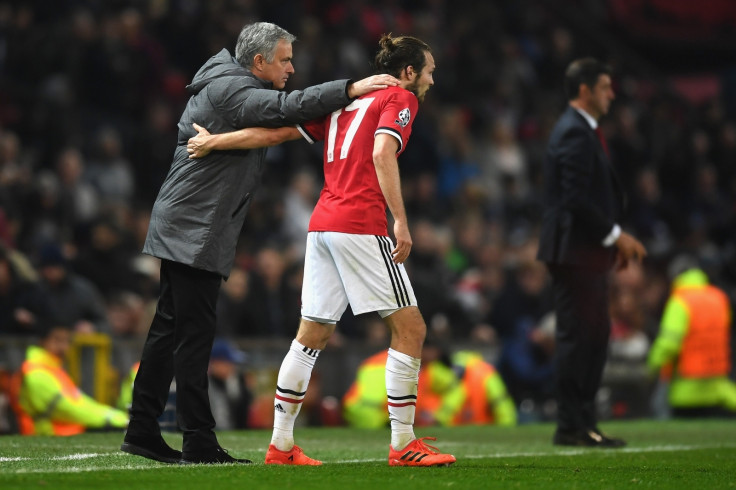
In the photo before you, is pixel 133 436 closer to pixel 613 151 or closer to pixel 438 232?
pixel 438 232

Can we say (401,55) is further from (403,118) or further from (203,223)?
(203,223)

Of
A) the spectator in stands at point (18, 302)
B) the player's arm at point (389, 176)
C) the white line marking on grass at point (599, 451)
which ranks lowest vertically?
the white line marking on grass at point (599, 451)

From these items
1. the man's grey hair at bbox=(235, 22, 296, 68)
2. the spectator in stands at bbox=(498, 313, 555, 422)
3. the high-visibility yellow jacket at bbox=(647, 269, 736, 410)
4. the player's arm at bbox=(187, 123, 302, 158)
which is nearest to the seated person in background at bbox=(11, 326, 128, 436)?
the player's arm at bbox=(187, 123, 302, 158)

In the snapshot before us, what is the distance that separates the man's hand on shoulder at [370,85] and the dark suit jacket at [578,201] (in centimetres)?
267

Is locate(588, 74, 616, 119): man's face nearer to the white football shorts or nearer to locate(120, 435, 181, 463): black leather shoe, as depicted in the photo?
the white football shorts

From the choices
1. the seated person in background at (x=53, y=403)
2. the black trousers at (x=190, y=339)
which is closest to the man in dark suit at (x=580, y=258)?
the black trousers at (x=190, y=339)

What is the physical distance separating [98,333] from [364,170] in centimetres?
551

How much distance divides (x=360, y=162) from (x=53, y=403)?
14.5 ft

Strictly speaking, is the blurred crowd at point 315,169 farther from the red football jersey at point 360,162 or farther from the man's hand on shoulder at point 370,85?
the man's hand on shoulder at point 370,85

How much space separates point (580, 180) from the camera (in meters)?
8.68

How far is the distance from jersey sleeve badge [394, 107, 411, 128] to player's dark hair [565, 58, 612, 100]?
3.02 metres

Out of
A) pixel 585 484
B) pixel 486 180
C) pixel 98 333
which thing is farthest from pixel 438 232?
pixel 585 484

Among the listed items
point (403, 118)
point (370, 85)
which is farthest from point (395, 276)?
point (370, 85)

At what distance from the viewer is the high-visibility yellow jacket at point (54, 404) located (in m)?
9.67
